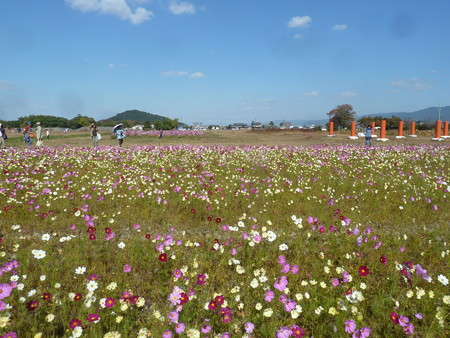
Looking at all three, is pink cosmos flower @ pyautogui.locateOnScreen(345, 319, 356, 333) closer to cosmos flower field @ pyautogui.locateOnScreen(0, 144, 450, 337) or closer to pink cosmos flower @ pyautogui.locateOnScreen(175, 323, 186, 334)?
cosmos flower field @ pyautogui.locateOnScreen(0, 144, 450, 337)

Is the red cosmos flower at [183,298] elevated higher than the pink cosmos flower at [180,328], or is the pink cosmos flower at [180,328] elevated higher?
the red cosmos flower at [183,298]

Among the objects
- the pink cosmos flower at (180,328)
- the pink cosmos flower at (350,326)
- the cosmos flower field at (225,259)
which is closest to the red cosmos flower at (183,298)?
the cosmos flower field at (225,259)

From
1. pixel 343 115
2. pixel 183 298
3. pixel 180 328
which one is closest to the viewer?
pixel 180 328

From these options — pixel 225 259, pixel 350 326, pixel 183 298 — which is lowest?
pixel 225 259

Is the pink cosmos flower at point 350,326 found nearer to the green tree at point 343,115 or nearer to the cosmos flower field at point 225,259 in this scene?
the cosmos flower field at point 225,259

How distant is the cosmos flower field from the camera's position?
2771 millimetres

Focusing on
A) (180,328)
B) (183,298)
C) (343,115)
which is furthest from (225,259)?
(343,115)

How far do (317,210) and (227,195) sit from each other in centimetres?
238

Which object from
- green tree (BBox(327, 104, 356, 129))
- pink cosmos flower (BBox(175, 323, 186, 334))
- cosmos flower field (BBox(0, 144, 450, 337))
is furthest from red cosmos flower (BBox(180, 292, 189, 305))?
green tree (BBox(327, 104, 356, 129))

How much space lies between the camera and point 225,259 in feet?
13.8

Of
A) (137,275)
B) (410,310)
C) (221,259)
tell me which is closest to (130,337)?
(137,275)

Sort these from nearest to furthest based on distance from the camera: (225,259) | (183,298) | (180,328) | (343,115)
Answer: (180,328), (183,298), (225,259), (343,115)

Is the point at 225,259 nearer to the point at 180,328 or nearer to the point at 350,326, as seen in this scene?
the point at 180,328

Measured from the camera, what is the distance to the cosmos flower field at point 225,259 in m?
2.77
